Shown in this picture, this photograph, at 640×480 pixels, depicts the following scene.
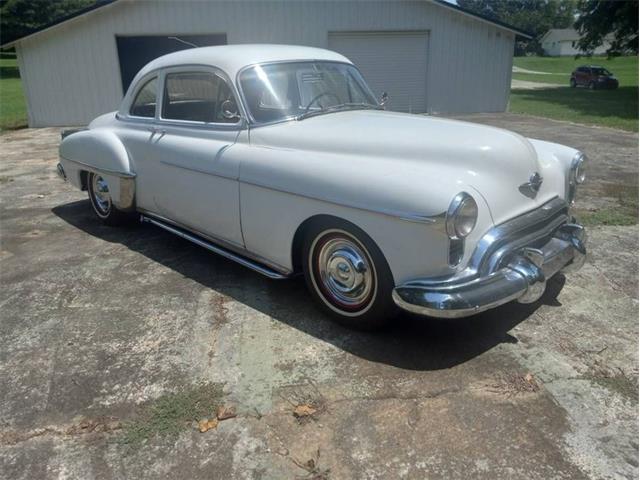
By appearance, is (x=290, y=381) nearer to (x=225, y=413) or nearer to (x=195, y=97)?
(x=225, y=413)

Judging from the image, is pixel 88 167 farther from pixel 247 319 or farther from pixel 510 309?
pixel 510 309

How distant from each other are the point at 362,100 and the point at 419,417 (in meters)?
2.87

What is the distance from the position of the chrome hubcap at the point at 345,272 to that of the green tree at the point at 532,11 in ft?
325

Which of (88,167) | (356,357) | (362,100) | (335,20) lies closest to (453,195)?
(356,357)

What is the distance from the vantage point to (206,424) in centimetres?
255

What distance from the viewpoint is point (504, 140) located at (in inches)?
131

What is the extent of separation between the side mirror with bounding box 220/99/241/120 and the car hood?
24 cm

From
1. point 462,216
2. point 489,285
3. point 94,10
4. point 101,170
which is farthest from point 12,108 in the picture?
point 489,285

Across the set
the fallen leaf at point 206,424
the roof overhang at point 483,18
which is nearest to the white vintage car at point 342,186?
the fallen leaf at point 206,424

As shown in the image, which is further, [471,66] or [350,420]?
[471,66]

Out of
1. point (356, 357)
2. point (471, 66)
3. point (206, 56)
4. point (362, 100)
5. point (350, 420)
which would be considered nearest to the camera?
point (350, 420)

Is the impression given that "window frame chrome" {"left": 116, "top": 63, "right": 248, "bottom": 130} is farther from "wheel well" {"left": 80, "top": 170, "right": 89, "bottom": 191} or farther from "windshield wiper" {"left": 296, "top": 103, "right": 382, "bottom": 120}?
"wheel well" {"left": 80, "top": 170, "right": 89, "bottom": 191}

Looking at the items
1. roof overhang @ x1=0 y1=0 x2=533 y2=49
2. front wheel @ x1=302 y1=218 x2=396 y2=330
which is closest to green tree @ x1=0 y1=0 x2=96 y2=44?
roof overhang @ x1=0 y1=0 x2=533 y2=49

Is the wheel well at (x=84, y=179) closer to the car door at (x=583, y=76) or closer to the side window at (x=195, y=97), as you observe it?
the side window at (x=195, y=97)
